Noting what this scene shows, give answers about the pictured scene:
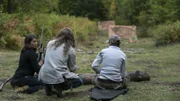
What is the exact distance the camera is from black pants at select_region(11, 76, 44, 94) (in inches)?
286

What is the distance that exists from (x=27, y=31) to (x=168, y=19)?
40.7 ft

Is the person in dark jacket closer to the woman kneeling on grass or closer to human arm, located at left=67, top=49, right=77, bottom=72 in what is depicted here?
the woman kneeling on grass

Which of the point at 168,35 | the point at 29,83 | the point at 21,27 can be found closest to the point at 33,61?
the point at 29,83

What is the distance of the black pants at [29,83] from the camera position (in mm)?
7265

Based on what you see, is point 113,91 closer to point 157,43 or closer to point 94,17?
point 157,43

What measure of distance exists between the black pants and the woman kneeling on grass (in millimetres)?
599

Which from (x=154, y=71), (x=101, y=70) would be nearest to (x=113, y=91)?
(x=101, y=70)

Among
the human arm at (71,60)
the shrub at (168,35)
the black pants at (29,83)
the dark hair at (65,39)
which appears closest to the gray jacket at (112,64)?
the human arm at (71,60)

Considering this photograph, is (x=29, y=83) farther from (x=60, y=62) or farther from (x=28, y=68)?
(x=60, y=62)

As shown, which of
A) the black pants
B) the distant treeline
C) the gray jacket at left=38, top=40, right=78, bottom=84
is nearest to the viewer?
the gray jacket at left=38, top=40, right=78, bottom=84

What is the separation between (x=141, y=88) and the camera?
7.65m

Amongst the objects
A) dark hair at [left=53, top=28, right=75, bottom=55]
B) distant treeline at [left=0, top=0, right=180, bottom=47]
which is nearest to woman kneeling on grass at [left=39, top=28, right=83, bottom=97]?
dark hair at [left=53, top=28, right=75, bottom=55]

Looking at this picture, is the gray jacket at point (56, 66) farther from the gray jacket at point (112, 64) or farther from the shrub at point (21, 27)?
the shrub at point (21, 27)

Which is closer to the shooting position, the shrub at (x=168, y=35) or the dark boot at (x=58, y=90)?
the dark boot at (x=58, y=90)
